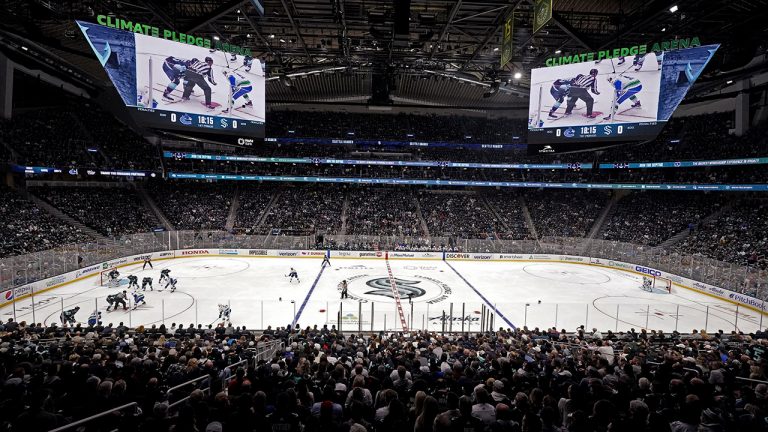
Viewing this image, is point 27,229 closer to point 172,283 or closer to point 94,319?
point 172,283

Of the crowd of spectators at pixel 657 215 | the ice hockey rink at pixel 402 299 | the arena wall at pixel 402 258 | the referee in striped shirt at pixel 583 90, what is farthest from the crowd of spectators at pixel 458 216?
the referee in striped shirt at pixel 583 90

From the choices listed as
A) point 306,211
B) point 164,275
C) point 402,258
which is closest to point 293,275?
point 164,275

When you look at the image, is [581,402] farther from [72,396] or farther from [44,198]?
[44,198]

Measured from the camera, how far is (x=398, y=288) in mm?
23125

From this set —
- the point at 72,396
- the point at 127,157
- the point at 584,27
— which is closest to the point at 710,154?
the point at 584,27

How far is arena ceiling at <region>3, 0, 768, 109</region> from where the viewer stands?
1731cm

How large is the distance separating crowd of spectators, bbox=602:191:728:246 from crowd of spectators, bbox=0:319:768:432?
25.8m

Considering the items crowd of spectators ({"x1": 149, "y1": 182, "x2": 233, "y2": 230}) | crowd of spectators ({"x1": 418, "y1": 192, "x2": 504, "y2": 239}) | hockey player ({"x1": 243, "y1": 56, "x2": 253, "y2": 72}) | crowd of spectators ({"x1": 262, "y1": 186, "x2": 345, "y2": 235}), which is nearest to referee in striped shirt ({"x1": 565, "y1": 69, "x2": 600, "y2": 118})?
hockey player ({"x1": 243, "y1": 56, "x2": 253, "y2": 72})

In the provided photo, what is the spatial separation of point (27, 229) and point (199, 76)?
66.2 ft

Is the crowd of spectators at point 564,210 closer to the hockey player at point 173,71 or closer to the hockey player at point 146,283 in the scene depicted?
the hockey player at point 146,283

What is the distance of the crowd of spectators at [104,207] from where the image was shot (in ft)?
102

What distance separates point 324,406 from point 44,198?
37849 millimetres

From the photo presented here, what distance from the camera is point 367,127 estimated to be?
48.5m

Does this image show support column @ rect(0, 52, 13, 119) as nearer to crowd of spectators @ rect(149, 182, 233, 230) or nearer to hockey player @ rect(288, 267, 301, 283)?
crowd of spectators @ rect(149, 182, 233, 230)
